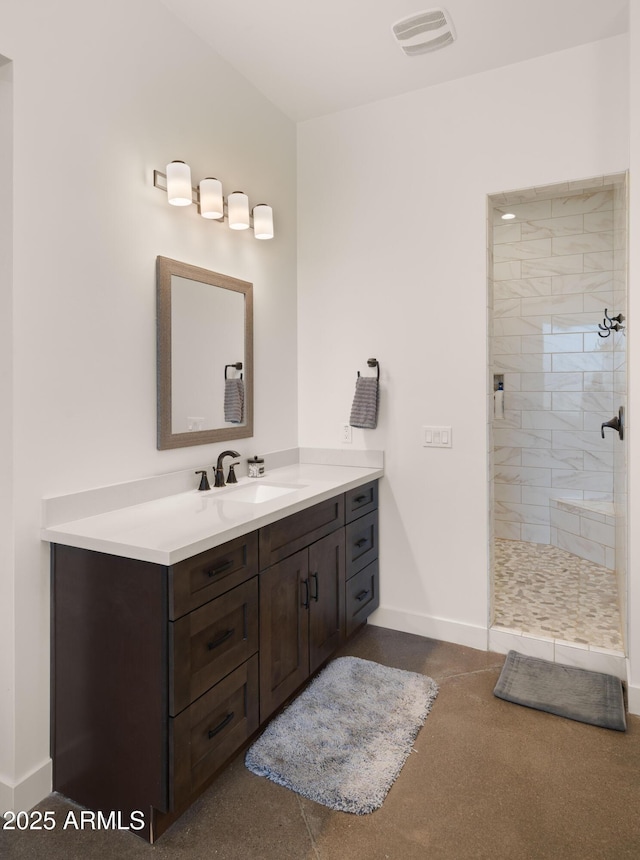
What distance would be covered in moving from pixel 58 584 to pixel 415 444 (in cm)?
183

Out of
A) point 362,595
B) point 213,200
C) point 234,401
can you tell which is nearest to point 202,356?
point 234,401

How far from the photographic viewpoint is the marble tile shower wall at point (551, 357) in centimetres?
411

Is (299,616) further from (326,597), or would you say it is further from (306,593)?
(326,597)

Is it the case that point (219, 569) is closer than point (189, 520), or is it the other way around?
point (219, 569)

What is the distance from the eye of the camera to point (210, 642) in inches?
65.6

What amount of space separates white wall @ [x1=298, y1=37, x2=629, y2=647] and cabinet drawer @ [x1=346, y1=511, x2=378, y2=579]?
0.32 ft

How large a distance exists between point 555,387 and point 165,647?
12.3ft

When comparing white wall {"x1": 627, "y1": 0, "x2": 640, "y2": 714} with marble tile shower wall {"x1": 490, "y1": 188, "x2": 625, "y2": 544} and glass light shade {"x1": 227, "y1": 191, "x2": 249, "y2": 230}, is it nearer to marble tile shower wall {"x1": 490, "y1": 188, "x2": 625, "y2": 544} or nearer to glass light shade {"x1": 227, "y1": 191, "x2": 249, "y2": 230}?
glass light shade {"x1": 227, "y1": 191, "x2": 249, "y2": 230}

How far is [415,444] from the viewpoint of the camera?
2.89 meters

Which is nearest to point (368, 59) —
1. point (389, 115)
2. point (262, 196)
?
point (389, 115)

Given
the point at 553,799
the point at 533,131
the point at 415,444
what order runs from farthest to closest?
the point at 415,444 → the point at 533,131 → the point at 553,799

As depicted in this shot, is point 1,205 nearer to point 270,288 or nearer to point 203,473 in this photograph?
point 203,473

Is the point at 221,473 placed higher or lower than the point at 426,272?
lower

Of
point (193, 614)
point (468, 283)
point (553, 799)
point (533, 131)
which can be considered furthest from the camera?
point (468, 283)
